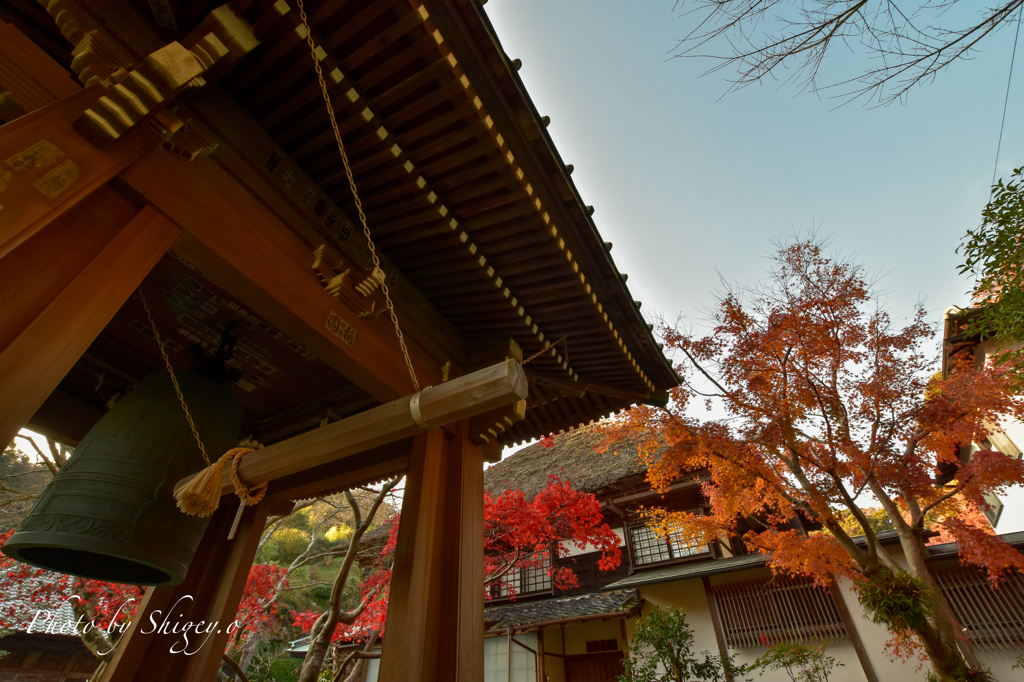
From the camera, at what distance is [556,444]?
57.8ft

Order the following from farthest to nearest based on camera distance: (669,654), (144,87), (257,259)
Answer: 1. (669,654)
2. (257,259)
3. (144,87)

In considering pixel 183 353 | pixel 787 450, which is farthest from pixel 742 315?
pixel 183 353

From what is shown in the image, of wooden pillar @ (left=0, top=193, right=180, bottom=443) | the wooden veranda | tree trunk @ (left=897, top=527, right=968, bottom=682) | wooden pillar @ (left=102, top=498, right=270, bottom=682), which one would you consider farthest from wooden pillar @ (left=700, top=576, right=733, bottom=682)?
wooden pillar @ (left=0, top=193, right=180, bottom=443)

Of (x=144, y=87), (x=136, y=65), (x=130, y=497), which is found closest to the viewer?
(x=144, y=87)

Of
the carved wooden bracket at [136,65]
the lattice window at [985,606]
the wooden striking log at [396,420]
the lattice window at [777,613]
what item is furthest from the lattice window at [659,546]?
the carved wooden bracket at [136,65]

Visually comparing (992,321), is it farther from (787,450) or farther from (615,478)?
(615,478)

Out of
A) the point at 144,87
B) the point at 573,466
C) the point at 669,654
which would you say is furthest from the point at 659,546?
the point at 144,87

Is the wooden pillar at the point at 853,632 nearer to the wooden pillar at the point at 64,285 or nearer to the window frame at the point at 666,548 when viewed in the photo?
the window frame at the point at 666,548

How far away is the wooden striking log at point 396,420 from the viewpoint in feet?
6.04

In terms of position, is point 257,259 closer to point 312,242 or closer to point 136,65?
point 312,242

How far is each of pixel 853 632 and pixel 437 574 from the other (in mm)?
10105

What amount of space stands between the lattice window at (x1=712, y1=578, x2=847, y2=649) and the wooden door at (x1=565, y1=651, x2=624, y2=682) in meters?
2.67

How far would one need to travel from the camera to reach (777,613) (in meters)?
9.82

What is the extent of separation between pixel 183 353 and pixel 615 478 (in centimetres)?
1077
